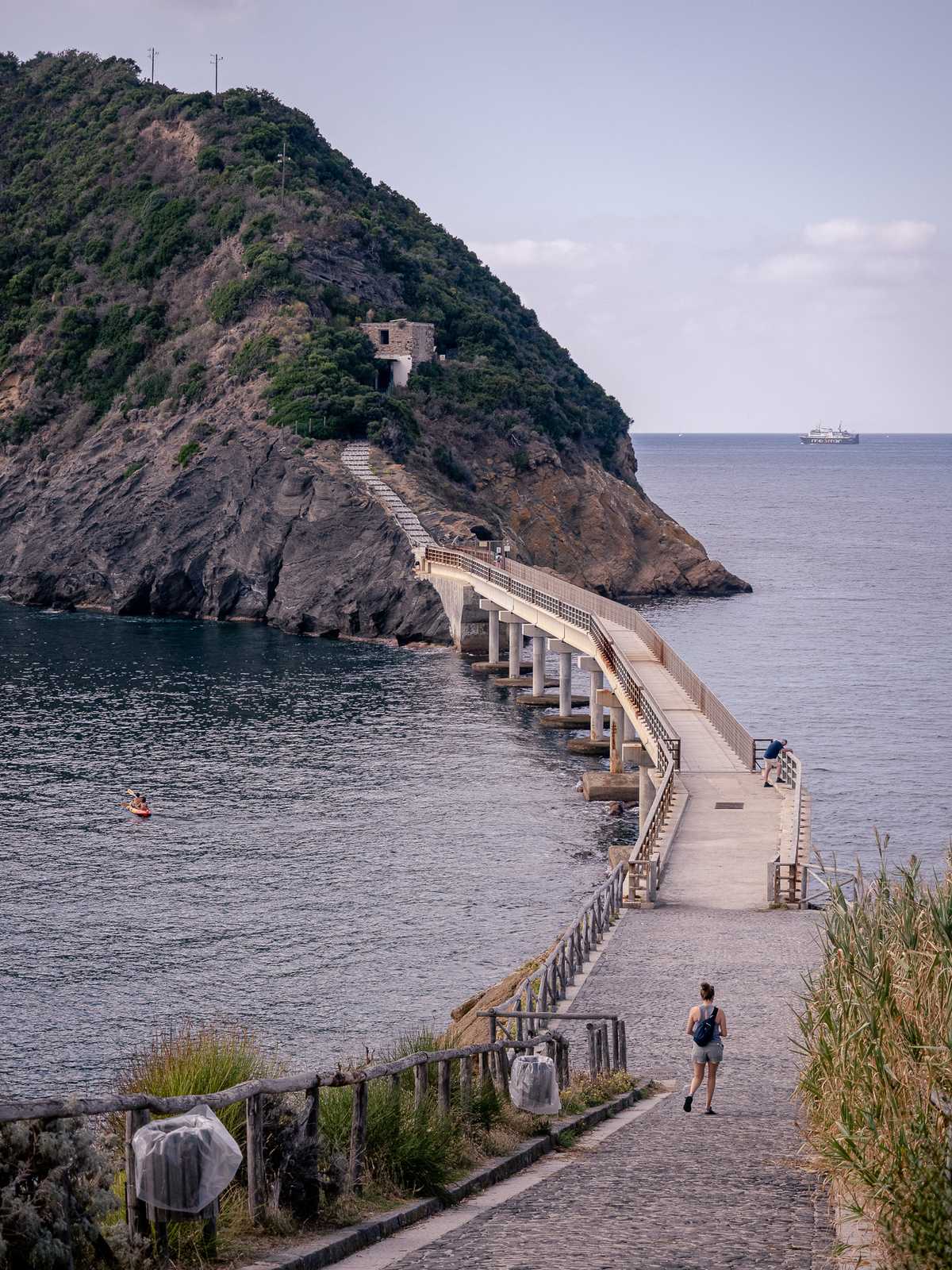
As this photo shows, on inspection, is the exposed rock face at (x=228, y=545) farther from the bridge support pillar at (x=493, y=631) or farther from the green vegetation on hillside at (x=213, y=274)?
the bridge support pillar at (x=493, y=631)

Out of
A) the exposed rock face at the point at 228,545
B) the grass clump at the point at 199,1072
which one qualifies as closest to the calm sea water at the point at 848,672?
the exposed rock face at the point at 228,545

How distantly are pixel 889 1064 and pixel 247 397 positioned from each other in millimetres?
109017

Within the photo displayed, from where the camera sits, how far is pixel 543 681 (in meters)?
78.7

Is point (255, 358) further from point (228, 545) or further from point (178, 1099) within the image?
point (178, 1099)

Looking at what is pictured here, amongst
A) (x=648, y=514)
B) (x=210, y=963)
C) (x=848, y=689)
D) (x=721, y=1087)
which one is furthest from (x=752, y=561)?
(x=721, y=1087)

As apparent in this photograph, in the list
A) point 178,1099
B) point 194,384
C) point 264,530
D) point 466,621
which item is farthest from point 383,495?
point 178,1099

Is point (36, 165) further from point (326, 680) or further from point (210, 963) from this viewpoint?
point (210, 963)

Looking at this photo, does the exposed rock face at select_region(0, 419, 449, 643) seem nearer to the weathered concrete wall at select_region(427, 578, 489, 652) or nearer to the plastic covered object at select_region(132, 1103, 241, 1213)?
the weathered concrete wall at select_region(427, 578, 489, 652)

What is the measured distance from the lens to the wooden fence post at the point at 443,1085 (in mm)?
13281

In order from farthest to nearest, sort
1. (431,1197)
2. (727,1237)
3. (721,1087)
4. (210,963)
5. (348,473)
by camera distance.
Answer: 1. (348,473)
2. (210,963)
3. (721,1087)
4. (431,1197)
5. (727,1237)

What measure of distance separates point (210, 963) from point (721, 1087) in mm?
20266

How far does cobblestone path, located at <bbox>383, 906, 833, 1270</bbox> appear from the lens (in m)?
10.6

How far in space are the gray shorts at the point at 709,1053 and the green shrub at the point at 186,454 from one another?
326 ft

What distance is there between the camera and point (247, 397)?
385ft
